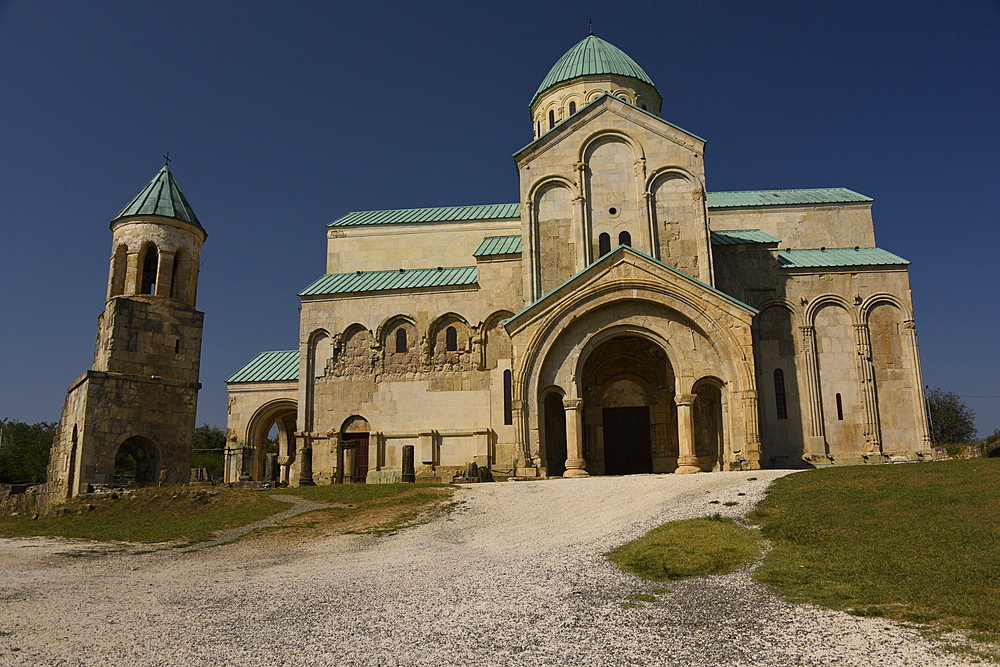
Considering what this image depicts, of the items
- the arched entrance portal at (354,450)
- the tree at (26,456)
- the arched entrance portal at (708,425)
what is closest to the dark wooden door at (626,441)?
the arched entrance portal at (708,425)

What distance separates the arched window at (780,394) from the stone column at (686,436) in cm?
494

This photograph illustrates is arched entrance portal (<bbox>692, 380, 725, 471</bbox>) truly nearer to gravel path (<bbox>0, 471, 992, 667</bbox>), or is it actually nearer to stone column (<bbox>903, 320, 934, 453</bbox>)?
stone column (<bbox>903, 320, 934, 453</bbox>)

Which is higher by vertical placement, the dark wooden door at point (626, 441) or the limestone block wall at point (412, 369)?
the limestone block wall at point (412, 369)

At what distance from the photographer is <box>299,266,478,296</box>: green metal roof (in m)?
30.5

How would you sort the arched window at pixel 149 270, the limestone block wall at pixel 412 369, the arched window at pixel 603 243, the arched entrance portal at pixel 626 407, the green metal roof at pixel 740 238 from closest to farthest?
1. the arched entrance portal at pixel 626 407
2. the arched window at pixel 603 243
3. the arched window at pixel 149 270
4. the green metal roof at pixel 740 238
5. the limestone block wall at pixel 412 369

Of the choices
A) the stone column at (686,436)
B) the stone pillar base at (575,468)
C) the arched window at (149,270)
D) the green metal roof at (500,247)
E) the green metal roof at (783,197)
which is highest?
the green metal roof at (783,197)

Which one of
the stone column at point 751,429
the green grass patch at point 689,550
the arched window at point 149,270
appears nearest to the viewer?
the green grass patch at point 689,550

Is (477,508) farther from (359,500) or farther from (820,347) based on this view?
(820,347)

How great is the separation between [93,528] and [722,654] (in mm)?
17327

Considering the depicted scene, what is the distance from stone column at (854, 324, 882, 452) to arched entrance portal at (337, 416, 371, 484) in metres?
18.4

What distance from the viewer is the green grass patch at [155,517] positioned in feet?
56.6

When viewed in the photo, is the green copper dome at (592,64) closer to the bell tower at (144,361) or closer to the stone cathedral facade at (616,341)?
the stone cathedral facade at (616,341)

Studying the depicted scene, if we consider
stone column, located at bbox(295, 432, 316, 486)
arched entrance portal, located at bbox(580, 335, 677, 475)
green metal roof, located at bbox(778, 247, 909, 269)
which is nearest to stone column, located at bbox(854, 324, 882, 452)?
green metal roof, located at bbox(778, 247, 909, 269)

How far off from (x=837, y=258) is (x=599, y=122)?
10.5 metres
